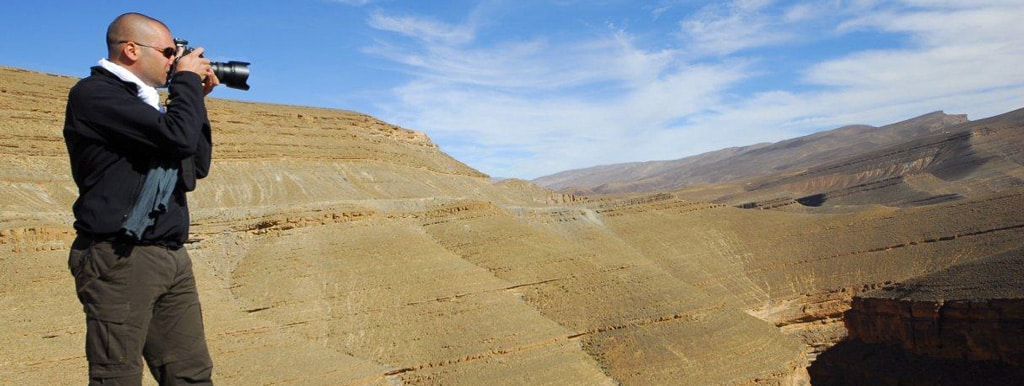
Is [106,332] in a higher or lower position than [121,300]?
lower

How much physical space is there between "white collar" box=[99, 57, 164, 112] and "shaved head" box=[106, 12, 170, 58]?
0.31ft

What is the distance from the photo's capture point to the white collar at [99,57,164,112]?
3867 mm

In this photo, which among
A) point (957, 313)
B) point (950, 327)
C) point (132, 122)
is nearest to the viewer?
point (132, 122)

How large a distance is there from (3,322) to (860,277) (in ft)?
129

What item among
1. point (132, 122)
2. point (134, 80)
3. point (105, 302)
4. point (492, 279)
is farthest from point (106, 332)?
point (492, 279)

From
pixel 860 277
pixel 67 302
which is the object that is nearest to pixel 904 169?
pixel 860 277

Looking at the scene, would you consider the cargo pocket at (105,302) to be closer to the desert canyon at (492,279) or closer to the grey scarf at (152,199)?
the grey scarf at (152,199)

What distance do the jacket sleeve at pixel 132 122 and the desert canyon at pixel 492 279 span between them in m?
16.4

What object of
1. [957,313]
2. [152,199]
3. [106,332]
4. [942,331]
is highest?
[152,199]

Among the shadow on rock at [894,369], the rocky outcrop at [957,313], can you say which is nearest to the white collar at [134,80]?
the shadow on rock at [894,369]

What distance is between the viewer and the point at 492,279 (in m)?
31.5

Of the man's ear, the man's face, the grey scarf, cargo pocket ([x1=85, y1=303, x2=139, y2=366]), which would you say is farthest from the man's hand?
cargo pocket ([x1=85, y1=303, x2=139, y2=366])

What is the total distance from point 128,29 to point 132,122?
0.71 m

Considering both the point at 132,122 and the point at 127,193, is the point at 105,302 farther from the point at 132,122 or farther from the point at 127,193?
the point at 132,122
